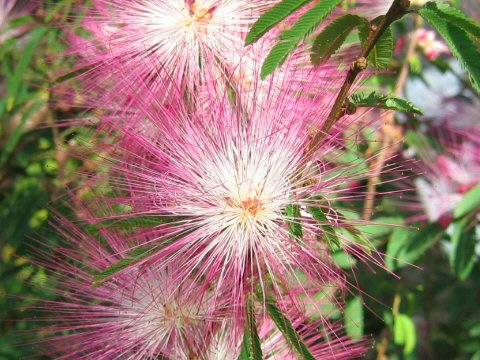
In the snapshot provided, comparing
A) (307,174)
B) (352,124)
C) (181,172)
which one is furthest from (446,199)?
(181,172)

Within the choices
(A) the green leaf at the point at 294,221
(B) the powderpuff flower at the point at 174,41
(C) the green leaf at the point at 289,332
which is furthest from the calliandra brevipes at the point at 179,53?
(C) the green leaf at the point at 289,332

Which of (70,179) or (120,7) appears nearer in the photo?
(120,7)

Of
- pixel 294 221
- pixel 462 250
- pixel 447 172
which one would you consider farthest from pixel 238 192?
pixel 447 172

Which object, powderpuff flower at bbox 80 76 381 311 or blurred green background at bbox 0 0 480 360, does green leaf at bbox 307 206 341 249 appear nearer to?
powderpuff flower at bbox 80 76 381 311

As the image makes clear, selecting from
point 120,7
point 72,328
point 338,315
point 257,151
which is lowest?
point 338,315

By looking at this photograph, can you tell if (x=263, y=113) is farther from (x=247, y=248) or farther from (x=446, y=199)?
(x=446, y=199)

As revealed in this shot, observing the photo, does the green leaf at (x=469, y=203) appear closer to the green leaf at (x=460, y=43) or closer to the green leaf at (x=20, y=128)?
the green leaf at (x=460, y=43)

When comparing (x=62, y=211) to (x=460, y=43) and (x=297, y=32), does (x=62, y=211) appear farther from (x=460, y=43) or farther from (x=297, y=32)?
(x=460, y=43)
